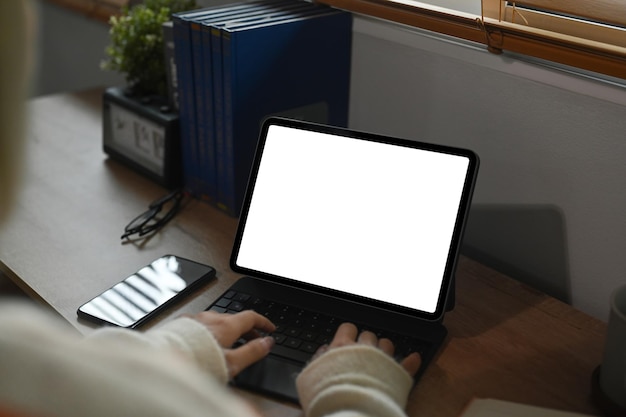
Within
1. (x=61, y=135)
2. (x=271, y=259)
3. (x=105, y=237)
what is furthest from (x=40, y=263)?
(x=61, y=135)

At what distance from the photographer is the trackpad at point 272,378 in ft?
2.93

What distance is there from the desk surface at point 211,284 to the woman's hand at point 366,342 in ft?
0.09

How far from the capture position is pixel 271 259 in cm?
108

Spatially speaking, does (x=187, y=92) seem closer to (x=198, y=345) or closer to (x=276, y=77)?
(x=276, y=77)

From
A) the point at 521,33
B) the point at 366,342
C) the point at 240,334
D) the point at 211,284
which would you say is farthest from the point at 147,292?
the point at 521,33

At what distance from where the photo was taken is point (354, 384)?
2.64ft

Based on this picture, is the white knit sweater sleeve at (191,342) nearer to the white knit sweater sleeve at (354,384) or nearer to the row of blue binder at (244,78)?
the white knit sweater sleeve at (354,384)

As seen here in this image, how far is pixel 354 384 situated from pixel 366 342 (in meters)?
0.12

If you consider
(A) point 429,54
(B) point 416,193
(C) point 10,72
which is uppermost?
(C) point 10,72

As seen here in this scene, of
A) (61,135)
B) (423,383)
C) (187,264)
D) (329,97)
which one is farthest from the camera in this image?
(61,135)

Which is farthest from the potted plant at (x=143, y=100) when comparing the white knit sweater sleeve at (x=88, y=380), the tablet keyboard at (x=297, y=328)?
the white knit sweater sleeve at (x=88, y=380)

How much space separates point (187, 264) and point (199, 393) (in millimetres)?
623

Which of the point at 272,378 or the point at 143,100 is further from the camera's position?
the point at 143,100

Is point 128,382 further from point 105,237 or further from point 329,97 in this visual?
point 329,97
